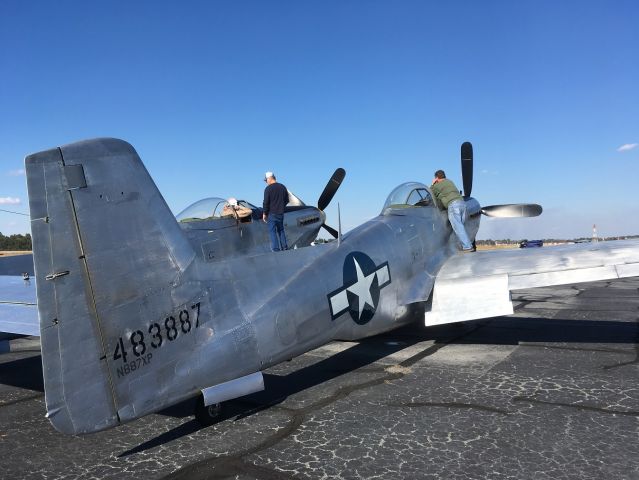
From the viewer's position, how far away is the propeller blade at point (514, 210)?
44.8ft

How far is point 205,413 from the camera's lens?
202 inches

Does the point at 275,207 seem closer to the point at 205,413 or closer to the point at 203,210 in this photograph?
the point at 203,210

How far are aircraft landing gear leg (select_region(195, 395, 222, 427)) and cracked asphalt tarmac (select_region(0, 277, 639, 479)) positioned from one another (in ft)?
0.30

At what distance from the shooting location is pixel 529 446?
437cm

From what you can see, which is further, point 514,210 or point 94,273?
point 514,210

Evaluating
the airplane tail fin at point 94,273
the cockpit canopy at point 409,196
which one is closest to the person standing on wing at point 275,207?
the cockpit canopy at point 409,196

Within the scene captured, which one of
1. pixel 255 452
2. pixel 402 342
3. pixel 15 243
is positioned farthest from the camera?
pixel 15 243

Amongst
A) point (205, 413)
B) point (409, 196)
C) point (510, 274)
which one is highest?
point (409, 196)

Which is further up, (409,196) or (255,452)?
(409,196)

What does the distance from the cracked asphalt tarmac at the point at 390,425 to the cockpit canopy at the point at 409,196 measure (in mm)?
3150

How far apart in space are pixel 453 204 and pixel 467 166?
378 cm

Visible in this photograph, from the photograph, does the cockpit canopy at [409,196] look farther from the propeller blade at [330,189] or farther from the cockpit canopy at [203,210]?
the propeller blade at [330,189]

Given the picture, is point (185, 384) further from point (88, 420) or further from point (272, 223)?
point (272, 223)

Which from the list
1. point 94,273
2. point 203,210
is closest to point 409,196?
point 203,210
